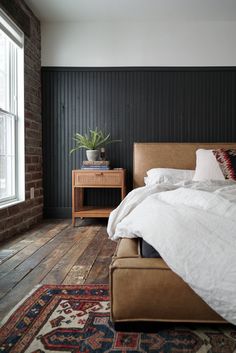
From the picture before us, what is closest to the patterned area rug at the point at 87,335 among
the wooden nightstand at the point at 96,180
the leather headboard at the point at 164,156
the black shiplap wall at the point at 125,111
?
the wooden nightstand at the point at 96,180

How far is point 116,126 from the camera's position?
12.9 ft

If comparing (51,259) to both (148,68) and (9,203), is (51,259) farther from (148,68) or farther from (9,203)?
(148,68)

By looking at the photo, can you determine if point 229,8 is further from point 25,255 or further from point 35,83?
point 25,255

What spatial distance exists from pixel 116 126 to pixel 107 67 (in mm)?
736

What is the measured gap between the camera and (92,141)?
3672 millimetres

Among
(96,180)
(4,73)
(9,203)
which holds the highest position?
(4,73)

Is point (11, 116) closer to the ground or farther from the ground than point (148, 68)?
closer to the ground

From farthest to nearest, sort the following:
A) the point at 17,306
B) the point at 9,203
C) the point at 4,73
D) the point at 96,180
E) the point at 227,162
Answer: the point at 96,180
the point at 4,73
the point at 9,203
the point at 227,162
the point at 17,306

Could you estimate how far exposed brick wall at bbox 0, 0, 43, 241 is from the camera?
3.25m

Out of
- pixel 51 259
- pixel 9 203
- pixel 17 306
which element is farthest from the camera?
pixel 9 203

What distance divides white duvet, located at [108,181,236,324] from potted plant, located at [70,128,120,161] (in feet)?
6.96

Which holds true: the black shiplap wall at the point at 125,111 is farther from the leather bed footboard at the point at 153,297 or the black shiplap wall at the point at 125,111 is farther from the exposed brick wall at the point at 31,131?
the leather bed footboard at the point at 153,297

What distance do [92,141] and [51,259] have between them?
1.69 m

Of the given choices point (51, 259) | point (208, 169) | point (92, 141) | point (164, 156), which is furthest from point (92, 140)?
point (51, 259)
